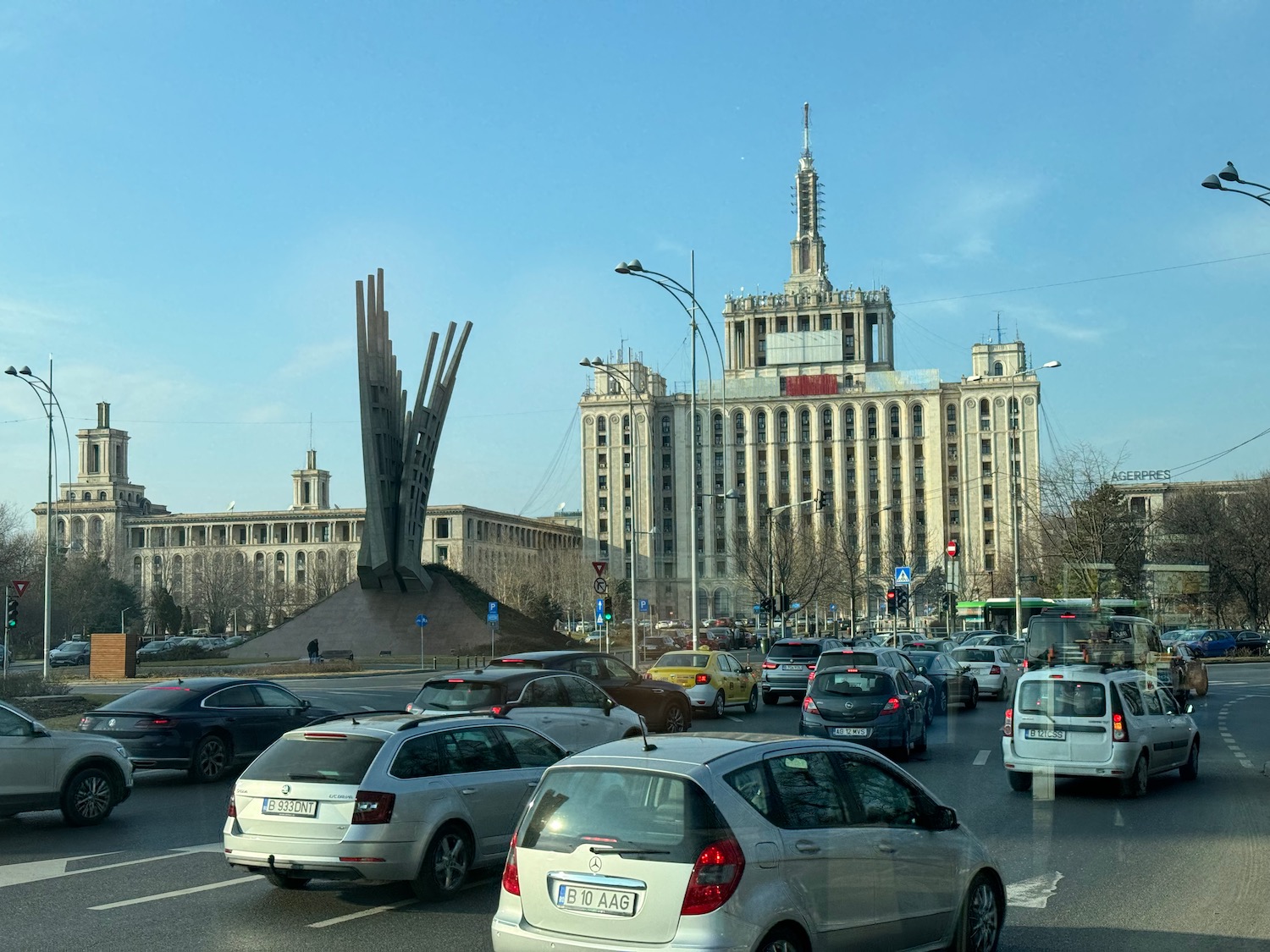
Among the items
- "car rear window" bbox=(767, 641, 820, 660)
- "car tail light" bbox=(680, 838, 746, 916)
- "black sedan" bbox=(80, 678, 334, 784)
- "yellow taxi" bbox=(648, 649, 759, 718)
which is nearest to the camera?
"car tail light" bbox=(680, 838, 746, 916)

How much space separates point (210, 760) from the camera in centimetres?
1723

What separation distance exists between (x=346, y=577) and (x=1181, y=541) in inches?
4024

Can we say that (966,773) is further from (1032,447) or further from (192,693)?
(1032,447)

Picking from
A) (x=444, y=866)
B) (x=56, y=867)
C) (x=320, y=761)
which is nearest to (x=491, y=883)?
(x=444, y=866)

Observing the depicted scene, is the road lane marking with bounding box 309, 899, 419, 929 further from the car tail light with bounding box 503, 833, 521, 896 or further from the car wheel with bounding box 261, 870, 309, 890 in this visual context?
the car tail light with bounding box 503, 833, 521, 896

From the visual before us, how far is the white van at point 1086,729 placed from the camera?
47.0ft

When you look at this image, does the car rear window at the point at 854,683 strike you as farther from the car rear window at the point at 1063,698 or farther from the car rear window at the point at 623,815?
the car rear window at the point at 623,815

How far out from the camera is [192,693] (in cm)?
1755

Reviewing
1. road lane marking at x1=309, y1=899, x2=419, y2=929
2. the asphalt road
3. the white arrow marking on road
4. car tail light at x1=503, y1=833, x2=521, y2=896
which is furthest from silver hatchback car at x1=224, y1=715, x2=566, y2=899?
the white arrow marking on road

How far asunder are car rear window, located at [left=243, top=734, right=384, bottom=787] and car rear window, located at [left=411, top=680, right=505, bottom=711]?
5972 mm

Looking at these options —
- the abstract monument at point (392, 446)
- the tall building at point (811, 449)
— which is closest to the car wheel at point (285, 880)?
the abstract monument at point (392, 446)

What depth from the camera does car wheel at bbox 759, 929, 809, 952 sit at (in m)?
5.77

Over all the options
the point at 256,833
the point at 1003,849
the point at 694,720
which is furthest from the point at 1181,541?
the point at 256,833

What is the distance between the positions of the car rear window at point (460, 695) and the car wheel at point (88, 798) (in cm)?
365
